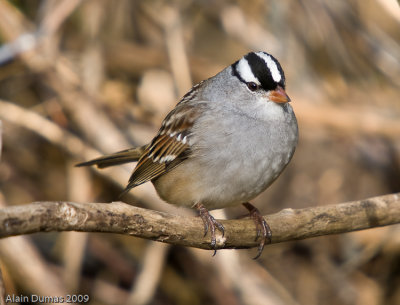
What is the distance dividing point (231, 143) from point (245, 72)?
1.08 feet

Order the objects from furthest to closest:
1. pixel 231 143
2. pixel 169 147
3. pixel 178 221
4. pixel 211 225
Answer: pixel 169 147 < pixel 231 143 < pixel 211 225 < pixel 178 221

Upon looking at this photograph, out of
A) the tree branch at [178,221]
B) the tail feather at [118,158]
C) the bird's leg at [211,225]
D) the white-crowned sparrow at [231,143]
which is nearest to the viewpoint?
the tree branch at [178,221]

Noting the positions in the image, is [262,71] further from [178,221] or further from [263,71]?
[178,221]

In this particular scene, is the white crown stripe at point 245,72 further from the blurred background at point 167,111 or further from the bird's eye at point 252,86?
the blurred background at point 167,111

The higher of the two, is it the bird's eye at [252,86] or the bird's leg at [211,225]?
the bird's eye at [252,86]

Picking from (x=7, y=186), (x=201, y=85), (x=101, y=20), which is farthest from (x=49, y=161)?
(x=201, y=85)

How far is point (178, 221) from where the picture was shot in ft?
5.77

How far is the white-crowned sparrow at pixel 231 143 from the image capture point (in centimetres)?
212

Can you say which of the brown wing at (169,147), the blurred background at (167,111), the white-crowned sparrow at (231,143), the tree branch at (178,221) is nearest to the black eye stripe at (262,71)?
the white-crowned sparrow at (231,143)

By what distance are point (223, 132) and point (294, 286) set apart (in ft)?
5.69

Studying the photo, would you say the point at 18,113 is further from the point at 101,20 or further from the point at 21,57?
the point at 101,20

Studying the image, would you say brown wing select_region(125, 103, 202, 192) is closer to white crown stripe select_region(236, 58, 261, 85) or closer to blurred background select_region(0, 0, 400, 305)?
white crown stripe select_region(236, 58, 261, 85)

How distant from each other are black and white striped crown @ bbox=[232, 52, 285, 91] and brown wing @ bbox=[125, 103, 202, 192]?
10.2 inches

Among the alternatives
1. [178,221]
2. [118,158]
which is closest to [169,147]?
[118,158]
